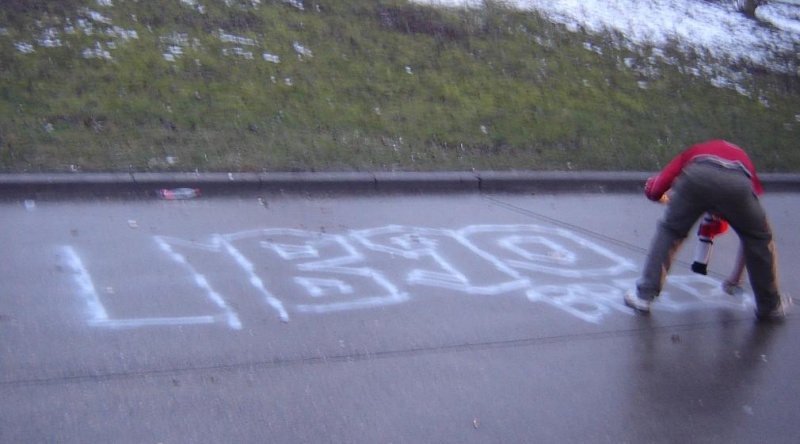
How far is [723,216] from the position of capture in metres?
5.51

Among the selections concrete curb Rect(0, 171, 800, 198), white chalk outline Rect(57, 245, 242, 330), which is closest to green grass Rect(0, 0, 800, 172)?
concrete curb Rect(0, 171, 800, 198)

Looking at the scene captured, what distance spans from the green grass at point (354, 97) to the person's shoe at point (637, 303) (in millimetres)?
3014

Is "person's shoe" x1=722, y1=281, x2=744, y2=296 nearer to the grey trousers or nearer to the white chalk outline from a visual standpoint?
the grey trousers

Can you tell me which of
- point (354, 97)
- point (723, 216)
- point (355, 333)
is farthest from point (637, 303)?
point (354, 97)

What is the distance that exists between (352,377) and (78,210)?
3.08 meters

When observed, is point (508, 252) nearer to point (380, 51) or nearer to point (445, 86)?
point (445, 86)

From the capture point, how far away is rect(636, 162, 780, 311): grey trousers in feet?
17.6

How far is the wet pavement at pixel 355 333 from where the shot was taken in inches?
163

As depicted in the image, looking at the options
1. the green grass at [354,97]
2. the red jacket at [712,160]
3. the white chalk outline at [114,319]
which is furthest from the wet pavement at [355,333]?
the green grass at [354,97]

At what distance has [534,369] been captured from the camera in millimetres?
4867

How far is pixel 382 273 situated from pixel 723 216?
226cm

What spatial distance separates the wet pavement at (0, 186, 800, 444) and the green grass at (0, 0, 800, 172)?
1.06 metres

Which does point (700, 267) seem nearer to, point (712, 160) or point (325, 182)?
point (712, 160)

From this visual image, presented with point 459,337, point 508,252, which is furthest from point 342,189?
point 459,337
